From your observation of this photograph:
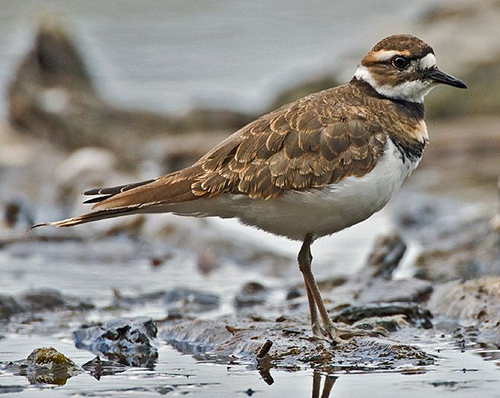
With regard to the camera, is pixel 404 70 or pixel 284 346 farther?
pixel 404 70

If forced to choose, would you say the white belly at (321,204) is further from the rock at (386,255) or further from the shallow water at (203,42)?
the shallow water at (203,42)

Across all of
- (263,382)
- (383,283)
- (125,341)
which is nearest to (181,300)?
(383,283)

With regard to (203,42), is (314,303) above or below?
below

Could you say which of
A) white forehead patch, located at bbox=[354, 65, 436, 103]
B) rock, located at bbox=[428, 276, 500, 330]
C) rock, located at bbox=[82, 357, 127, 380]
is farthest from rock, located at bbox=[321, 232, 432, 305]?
rock, located at bbox=[82, 357, 127, 380]

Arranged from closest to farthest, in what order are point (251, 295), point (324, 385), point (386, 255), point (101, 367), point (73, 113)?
point (324, 385) < point (101, 367) < point (251, 295) < point (386, 255) < point (73, 113)

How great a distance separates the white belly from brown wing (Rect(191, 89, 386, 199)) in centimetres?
6

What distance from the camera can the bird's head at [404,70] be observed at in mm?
7281

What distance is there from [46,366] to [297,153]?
2.18 metres

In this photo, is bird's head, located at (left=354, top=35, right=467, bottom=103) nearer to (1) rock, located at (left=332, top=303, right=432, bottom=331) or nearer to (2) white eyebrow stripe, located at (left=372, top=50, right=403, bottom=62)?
(2) white eyebrow stripe, located at (left=372, top=50, right=403, bottom=62)

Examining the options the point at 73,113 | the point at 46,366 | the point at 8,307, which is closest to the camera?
the point at 46,366

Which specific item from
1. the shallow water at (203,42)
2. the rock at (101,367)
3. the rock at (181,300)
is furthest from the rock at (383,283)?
the shallow water at (203,42)

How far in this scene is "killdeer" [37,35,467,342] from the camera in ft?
22.2

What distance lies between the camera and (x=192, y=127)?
1783cm

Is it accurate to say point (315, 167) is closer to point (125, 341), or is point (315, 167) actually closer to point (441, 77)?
point (441, 77)
